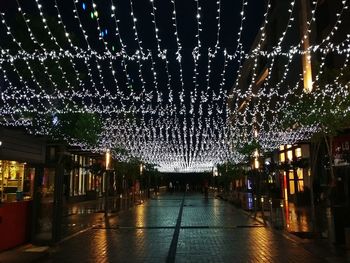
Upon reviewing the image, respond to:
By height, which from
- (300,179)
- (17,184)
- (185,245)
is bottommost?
(185,245)

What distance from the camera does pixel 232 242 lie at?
12.6 meters

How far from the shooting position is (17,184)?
56.9 ft

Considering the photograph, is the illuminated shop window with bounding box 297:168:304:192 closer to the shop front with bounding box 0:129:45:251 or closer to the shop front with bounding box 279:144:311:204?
the shop front with bounding box 279:144:311:204

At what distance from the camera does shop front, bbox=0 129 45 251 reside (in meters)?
11.3

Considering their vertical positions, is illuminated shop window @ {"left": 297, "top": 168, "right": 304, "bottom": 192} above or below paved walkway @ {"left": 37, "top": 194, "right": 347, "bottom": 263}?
above

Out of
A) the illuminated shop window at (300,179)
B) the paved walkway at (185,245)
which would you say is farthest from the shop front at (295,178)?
the paved walkway at (185,245)

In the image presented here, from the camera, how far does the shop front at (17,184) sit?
1129 centimetres

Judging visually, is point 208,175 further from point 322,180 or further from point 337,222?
point 337,222

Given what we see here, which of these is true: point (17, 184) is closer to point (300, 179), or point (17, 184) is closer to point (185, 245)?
point (185, 245)

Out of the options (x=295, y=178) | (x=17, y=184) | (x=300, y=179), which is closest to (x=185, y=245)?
(x=17, y=184)

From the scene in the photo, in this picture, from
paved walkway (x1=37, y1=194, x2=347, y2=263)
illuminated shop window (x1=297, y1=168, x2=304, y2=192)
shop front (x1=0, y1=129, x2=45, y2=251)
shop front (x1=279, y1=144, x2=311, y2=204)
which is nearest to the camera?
paved walkway (x1=37, y1=194, x2=347, y2=263)

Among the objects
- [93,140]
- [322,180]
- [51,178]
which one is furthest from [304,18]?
[51,178]

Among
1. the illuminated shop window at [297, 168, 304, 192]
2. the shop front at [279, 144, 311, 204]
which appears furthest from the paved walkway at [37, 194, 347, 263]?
the illuminated shop window at [297, 168, 304, 192]

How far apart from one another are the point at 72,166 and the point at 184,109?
23.1ft
